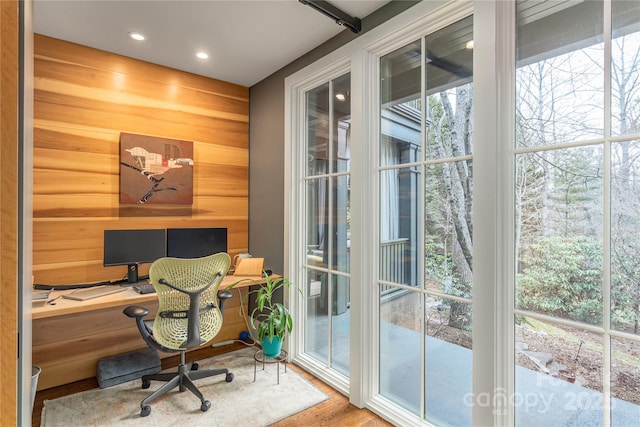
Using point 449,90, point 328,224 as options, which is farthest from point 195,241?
point 449,90

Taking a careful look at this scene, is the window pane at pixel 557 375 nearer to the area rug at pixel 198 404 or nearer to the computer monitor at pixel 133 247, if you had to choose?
the area rug at pixel 198 404

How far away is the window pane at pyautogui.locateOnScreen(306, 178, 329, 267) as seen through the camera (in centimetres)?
271

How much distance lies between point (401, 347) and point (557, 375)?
Result: 857 mm

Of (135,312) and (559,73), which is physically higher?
(559,73)

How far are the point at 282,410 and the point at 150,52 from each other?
2.95 m

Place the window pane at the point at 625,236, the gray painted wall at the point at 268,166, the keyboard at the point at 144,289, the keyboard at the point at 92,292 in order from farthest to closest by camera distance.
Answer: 1. the gray painted wall at the point at 268,166
2. the keyboard at the point at 144,289
3. the keyboard at the point at 92,292
4. the window pane at the point at 625,236

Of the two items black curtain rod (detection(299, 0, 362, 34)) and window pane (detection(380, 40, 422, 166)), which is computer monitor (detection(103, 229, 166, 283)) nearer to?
window pane (detection(380, 40, 422, 166))

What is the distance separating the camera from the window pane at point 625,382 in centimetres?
126

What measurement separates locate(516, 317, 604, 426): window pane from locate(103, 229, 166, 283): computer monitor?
265 centimetres

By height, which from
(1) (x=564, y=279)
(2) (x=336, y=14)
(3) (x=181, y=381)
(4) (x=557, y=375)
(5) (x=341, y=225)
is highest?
(2) (x=336, y=14)

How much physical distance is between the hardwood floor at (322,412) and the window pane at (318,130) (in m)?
1.71

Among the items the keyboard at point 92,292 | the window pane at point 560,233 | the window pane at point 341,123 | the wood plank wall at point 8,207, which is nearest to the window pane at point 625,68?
the window pane at point 560,233

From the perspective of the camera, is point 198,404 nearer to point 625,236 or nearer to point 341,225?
point 341,225

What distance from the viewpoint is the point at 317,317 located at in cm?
281
